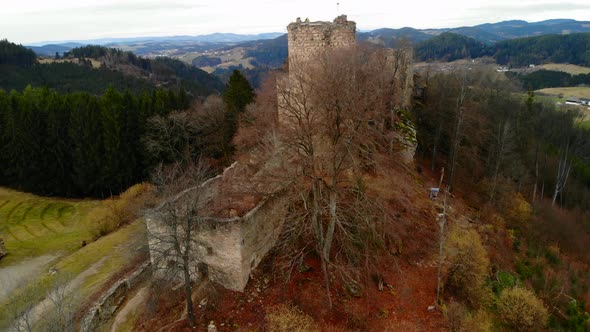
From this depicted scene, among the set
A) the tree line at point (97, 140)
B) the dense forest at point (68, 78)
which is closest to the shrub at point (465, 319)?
the tree line at point (97, 140)

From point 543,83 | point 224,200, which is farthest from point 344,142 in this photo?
point 543,83

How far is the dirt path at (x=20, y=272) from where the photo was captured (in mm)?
21484

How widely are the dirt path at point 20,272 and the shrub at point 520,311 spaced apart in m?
25.2

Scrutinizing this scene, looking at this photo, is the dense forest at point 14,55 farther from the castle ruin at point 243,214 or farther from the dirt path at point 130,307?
the castle ruin at point 243,214

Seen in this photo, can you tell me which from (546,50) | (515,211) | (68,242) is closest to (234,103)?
(68,242)

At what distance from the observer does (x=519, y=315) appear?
637 inches

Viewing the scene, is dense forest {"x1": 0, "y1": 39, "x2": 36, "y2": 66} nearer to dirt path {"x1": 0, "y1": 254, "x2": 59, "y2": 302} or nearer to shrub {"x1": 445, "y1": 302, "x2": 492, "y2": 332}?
dirt path {"x1": 0, "y1": 254, "x2": 59, "y2": 302}

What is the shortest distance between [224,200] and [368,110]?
7461 mm

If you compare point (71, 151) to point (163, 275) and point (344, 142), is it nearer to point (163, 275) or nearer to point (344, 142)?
point (163, 275)

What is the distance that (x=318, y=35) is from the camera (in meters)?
19.4

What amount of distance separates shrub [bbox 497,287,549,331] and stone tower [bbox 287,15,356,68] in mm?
14186

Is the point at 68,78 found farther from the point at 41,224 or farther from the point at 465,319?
the point at 465,319

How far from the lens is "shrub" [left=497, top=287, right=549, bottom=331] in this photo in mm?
16172

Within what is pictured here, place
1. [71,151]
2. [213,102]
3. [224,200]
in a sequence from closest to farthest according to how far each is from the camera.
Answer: [224,200] < [71,151] < [213,102]
